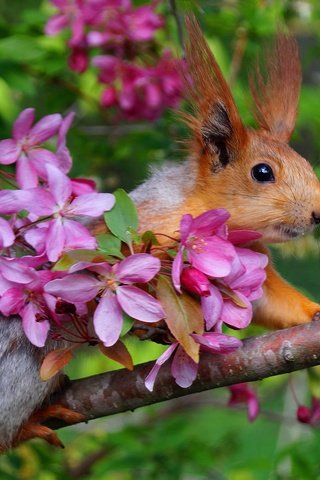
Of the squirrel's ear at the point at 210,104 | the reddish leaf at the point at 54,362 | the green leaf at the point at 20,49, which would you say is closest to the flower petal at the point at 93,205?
the reddish leaf at the point at 54,362

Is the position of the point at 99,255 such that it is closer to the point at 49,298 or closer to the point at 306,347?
the point at 49,298

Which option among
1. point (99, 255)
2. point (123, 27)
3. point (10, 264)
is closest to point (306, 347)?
point (99, 255)

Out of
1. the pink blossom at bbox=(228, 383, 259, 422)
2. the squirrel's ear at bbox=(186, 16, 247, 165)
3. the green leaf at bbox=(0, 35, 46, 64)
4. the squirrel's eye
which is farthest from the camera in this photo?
the green leaf at bbox=(0, 35, 46, 64)

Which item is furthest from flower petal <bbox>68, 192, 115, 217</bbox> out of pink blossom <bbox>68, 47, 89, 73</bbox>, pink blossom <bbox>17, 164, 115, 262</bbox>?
pink blossom <bbox>68, 47, 89, 73</bbox>

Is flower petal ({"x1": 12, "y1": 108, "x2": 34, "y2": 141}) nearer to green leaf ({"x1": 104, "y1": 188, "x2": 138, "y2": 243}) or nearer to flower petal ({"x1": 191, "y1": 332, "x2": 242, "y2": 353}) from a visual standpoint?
green leaf ({"x1": 104, "y1": 188, "x2": 138, "y2": 243})

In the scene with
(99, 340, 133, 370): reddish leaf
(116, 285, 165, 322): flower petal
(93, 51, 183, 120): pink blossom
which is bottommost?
(93, 51, 183, 120): pink blossom

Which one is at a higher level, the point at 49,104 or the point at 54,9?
the point at 54,9
